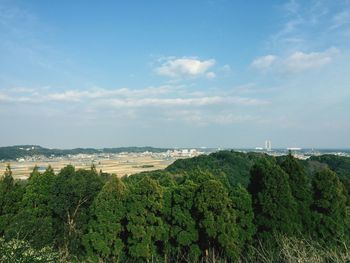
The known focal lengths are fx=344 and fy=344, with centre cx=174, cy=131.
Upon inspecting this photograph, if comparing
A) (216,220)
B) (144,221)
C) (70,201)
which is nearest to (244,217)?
(216,220)

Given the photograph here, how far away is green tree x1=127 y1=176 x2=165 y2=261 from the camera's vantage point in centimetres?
1605

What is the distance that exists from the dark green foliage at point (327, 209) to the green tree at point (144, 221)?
770 cm

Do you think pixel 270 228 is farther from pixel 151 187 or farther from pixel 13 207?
pixel 13 207

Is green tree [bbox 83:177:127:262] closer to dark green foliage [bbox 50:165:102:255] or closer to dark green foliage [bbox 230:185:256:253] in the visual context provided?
dark green foliage [bbox 50:165:102:255]

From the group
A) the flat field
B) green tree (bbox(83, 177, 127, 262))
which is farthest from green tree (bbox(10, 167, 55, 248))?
the flat field

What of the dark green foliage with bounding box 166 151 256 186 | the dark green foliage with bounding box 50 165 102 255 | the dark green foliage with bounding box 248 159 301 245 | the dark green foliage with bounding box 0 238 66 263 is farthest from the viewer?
the dark green foliage with bounding box 166 151 256 186

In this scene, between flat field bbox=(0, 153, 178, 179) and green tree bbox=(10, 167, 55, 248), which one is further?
flat field bbox=(0, 153, 178, 179)

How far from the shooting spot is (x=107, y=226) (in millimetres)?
16219

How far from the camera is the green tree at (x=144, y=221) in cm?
1605

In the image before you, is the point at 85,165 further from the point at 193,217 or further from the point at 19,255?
the point at 19,255

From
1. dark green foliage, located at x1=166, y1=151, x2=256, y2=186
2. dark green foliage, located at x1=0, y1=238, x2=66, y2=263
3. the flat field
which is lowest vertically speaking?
the flat field

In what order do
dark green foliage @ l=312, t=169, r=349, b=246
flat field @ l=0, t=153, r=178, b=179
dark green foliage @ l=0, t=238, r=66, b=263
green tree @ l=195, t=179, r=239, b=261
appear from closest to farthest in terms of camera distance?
dark green foliage @ l=0, t=238, r=66, b=263
green tree @ l=195, t=179, r=239, b=261
dark green foliage @ l=312, t=169, r=349, b=246
flat field @ l=0, t=153, r=178, b=179

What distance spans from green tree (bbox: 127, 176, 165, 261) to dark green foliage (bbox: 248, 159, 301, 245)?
483 cm

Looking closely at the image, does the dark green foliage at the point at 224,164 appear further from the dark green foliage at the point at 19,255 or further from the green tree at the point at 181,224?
the dark green foliage at the point at 19,255
